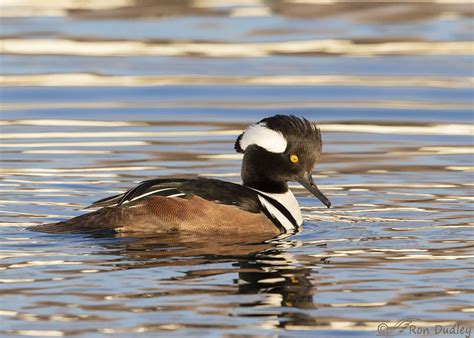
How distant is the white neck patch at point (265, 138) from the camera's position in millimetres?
11844

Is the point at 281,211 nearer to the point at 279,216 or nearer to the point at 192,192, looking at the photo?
the point at 279,216

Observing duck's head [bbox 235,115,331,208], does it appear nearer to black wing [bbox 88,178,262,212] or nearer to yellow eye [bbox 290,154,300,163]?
yellow eye [bbox 290,154,300,163]

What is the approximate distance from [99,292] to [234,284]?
938mm

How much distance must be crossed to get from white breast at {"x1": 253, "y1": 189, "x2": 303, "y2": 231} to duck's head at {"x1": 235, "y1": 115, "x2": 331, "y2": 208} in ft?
0.27

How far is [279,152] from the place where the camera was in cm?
1191

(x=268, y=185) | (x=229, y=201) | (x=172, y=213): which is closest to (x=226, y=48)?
(x=268, y=185)

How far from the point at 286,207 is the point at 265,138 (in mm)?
602

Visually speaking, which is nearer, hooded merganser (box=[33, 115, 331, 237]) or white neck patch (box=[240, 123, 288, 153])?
hooded merganser (box=[33, 115, 331, 237])
